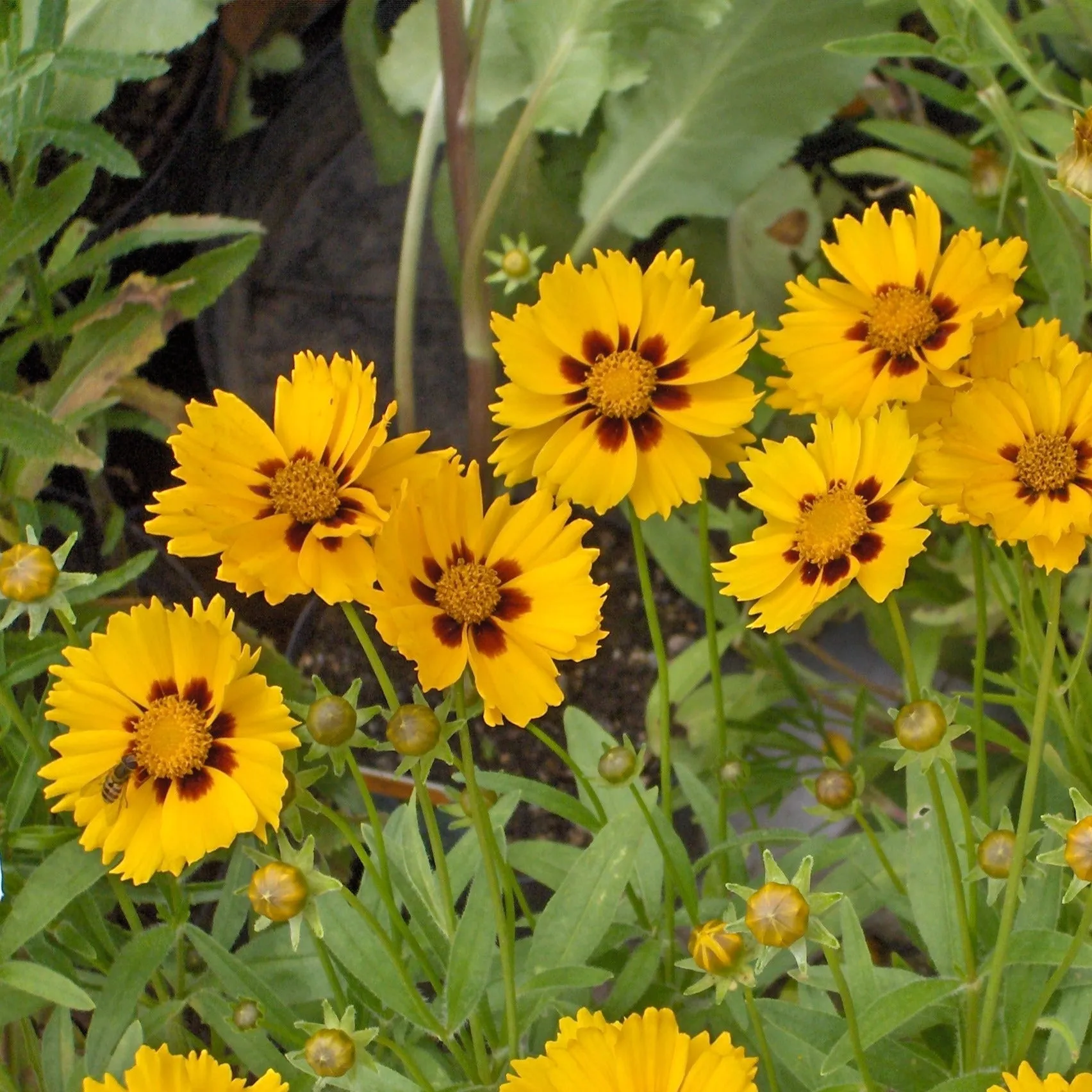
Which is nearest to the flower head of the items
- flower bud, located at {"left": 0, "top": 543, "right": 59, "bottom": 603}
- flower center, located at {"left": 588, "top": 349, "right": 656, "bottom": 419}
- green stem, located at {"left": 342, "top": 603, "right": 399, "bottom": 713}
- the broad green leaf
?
flower bud, located at {"left": 0, "top": 543, "right": 59, "bottom": 603}

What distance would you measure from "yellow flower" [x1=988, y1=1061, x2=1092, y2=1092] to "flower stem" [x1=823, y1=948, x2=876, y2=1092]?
5 centimetres

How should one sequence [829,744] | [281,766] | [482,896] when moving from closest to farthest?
[281,766] → [482,896] → [829,744]

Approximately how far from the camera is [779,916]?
0.42 meters

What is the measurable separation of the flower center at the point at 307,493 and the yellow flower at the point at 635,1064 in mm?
209

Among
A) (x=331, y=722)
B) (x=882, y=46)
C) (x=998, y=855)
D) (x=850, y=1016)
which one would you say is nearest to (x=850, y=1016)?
(x=850, y=1016)

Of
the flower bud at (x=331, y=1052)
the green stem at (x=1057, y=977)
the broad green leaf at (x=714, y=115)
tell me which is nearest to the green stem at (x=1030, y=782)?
the green stem at (x=1057, y=977)

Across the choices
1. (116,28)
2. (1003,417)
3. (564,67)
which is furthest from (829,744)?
(116,28)

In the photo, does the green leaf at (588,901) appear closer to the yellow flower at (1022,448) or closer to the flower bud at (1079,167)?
the yellow flower at (1022,448)

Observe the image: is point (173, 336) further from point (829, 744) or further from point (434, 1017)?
point (434, 1017)

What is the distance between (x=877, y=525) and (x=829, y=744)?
0.40 meters

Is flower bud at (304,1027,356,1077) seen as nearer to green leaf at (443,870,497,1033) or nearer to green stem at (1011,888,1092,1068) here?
green leaf at (443,870,497,1033)

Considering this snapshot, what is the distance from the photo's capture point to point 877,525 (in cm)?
49

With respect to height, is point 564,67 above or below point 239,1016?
above

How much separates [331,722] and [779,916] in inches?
6.5
